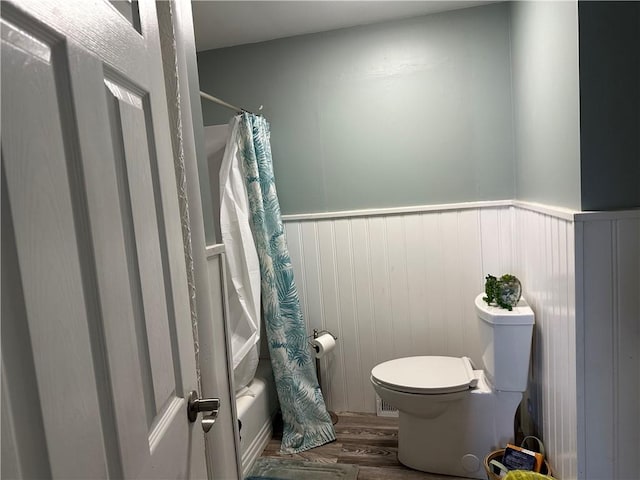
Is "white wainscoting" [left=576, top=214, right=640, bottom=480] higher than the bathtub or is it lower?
higher

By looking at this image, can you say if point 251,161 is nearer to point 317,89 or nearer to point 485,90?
point 317,89

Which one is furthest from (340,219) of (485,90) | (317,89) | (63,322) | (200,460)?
(63,322)

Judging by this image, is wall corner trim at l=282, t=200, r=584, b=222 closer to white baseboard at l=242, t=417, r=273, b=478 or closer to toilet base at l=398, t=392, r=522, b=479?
toilet base at l=398, t=392, r=522, b=479

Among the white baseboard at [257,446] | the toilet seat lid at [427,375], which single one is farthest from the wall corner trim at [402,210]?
the white baseboard at [257,446]

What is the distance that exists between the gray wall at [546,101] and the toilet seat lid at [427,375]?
2.88 feet

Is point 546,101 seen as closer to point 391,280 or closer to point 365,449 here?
point 391,280

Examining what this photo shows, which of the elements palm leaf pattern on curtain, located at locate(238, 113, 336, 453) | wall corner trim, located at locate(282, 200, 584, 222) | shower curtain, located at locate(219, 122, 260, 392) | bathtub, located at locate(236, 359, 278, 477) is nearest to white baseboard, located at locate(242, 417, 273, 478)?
bathtub, located at locate(236, 359, 278, 477)

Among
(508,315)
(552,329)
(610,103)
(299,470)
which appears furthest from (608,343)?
(299,470)

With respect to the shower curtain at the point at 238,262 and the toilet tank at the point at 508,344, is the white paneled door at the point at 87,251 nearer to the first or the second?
the shower curtain at the point at 238,262

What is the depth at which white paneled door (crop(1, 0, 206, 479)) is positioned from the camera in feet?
1.27

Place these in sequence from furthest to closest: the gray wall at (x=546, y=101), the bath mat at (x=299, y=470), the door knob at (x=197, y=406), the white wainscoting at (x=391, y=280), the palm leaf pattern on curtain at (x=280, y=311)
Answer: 1. the white wainscoting at (x=391, y=280)
2. the palm leaf pattern on curtain at (x=280, y=311)
3. the bath mat at (x=299, y=470)
4. the gray wall at (x=546, y=101)
5. the door knob at (x=197, y=406)

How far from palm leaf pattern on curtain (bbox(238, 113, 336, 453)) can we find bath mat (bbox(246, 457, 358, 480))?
5.1 inches

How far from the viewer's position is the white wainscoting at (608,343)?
3.96 ft

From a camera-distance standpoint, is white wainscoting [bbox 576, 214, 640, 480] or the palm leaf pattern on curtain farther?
the palm leaf pattern on curtain
